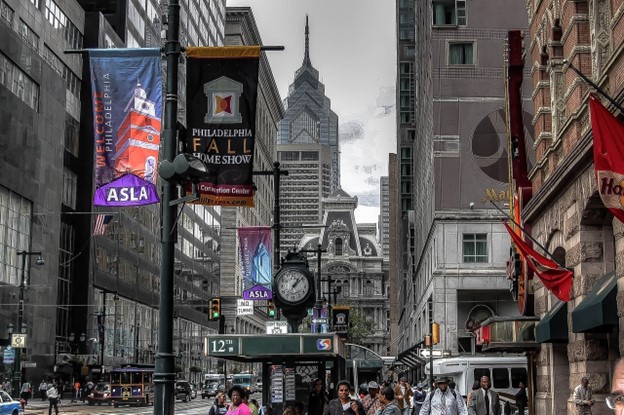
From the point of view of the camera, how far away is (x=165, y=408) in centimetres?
1261

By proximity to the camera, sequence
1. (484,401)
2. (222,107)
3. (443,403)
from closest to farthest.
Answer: (222,107) → (443,403) → (484,401)

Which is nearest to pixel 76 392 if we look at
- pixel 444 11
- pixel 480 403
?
pixel 444 11

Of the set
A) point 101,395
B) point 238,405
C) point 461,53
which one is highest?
point 461,53

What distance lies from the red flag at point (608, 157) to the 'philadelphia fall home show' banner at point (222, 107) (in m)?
5.27

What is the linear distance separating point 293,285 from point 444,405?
498cm

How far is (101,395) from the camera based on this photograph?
64875 mm

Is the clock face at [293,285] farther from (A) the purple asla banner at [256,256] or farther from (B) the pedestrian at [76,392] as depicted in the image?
(B) the pedestrian at [76,392]

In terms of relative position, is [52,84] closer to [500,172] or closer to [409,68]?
[500,172]

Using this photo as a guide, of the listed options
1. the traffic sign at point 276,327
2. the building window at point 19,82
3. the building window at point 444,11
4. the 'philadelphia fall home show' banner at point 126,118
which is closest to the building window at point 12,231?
the building window at point 19,82

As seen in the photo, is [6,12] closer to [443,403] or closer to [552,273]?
[552,273]

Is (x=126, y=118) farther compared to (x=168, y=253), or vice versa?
(x=126, y=118)

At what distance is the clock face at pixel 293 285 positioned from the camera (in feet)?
68.6

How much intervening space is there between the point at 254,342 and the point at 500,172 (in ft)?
140

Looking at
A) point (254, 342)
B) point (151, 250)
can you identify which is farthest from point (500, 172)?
point (151, 250)
